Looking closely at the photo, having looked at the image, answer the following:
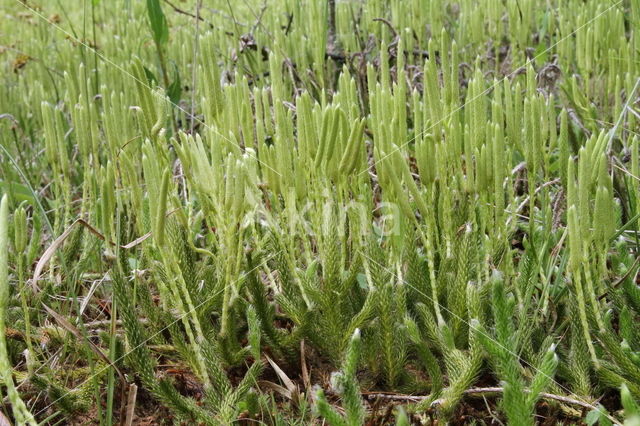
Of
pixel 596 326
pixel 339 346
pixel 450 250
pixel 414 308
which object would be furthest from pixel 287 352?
pixel 596 326

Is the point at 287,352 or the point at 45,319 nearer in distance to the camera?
the point at 287,352

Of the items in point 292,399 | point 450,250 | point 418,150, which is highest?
point 418,150

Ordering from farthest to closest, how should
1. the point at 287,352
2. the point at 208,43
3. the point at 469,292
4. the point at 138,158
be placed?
the point at 138,158
the point at 208,43
the point at 287,352
the point at 469,292

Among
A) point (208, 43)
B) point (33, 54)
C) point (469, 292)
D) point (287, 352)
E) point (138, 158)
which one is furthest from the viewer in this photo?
point (33, 54)

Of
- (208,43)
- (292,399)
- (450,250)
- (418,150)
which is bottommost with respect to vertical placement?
(292,399)

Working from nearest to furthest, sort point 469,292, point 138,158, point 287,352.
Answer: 1. point 469,292
2. point 287,352
3. point 138,158

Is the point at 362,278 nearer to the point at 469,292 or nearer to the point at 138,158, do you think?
the point at 469,292

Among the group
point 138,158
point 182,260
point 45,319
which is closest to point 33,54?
point 138,158

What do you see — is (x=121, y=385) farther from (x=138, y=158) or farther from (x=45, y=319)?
(x=138, y=158)

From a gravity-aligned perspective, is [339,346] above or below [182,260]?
below
